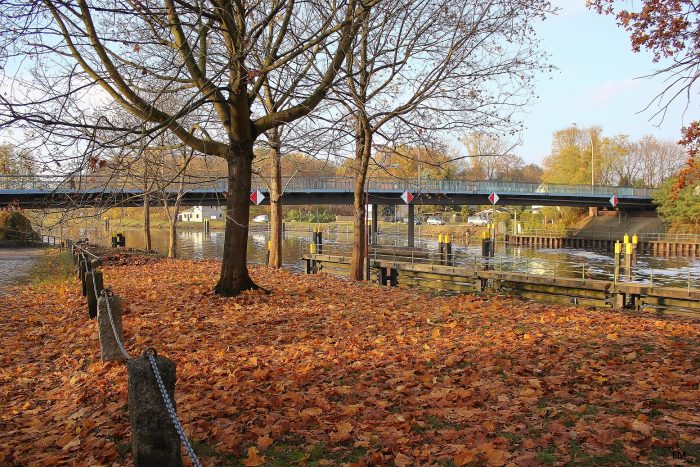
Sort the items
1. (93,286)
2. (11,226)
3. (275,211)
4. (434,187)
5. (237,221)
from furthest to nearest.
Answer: (11,226)
(434,187)
(275,211)
(237,221)
(93,286)

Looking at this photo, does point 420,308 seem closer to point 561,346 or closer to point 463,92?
point 561,346

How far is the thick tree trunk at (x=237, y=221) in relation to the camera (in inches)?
445

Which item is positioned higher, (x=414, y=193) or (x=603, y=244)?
(x=414, y=193)

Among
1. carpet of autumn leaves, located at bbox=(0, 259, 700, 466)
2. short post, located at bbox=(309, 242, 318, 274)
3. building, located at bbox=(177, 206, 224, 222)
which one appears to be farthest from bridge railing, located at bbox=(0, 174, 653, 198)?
building, located at bbox=(177, 206, 224, 222)

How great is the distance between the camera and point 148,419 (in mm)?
3223

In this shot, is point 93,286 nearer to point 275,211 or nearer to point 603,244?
point 275,211

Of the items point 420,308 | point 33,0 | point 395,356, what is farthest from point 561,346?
point 33,0

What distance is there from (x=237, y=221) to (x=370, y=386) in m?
6.49

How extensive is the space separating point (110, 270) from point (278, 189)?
23.0 ft

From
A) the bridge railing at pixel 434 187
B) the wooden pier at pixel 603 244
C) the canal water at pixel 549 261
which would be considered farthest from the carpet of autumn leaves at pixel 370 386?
the wooden pier at pixel 603 244

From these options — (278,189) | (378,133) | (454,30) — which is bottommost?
(278,189)

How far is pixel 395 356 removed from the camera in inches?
269

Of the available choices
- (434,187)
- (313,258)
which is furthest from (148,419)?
(434,187)

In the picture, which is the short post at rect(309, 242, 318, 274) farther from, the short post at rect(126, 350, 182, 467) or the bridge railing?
the short post at rect(126, 350, 182, 467)
